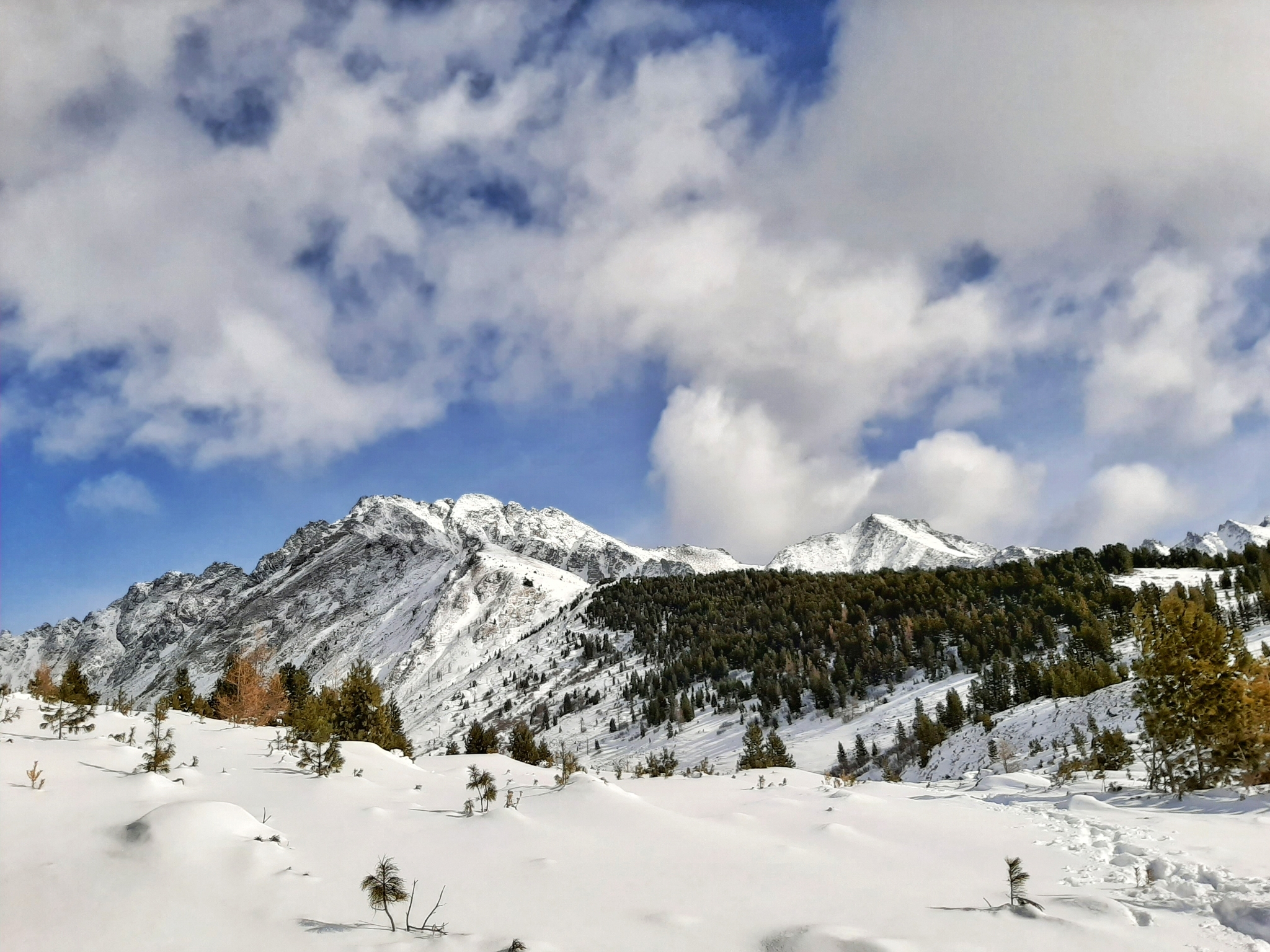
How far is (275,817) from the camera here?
10.1 metres

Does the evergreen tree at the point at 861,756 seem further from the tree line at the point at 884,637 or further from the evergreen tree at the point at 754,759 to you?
the tree line at the point at 884,637

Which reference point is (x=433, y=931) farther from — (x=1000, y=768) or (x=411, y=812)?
(x=1000, y=768)

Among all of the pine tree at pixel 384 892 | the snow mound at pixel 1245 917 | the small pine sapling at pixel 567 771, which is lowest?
the small pine sapling at pixel 567 771

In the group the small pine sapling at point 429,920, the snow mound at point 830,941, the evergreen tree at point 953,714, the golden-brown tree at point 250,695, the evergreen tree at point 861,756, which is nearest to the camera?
the snow mound at point 830,941

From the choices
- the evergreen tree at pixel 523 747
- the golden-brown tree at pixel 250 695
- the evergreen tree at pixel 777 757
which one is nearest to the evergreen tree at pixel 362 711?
the evergreen tree at pixel 523 747

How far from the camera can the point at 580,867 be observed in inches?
327

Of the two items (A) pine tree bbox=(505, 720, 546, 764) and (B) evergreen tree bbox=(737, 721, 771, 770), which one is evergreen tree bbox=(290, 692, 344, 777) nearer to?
(A) pine tree bbox=(505, 720, 546, 764)

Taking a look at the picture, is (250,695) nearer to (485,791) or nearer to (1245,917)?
(485,791)

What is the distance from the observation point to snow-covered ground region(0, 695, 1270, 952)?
5.90m

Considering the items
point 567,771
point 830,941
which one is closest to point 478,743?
point 567,771

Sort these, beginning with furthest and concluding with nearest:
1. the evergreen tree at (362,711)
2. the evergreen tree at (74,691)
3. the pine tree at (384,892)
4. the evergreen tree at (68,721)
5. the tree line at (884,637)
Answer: the tree line at (884,637)
the evergreen tree at (362,711)
the evergreen tree at (74,691)
the evergreen tree at (68,721)
the pine tree at (384,892)

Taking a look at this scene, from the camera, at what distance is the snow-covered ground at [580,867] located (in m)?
5.90

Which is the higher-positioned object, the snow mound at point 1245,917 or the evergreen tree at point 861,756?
the snow mound at point 1245,917

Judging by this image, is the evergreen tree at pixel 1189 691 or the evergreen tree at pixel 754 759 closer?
the evergreen tree at pixel 1189 691
